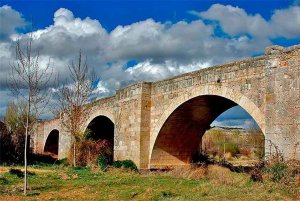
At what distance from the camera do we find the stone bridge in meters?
11.3

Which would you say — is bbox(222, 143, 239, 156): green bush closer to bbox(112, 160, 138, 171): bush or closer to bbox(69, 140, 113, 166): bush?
bbox(69, 140, 113, 166): bush

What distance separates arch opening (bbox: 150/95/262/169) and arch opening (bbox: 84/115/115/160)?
282 inches

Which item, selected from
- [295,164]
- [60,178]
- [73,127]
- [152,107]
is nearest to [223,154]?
[73,127]

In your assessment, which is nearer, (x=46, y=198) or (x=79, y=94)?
(x=46, y=198)

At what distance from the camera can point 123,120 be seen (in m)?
20.2

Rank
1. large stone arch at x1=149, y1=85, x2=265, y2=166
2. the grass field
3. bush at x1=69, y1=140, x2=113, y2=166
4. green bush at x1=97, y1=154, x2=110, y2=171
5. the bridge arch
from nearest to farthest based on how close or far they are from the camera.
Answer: the grass field < large stone arch at x1=149, y1=85, x2=265, y2=166 < green bush at x1=97, y1=154, x2=110, y2=171 < bush at x1=69, y1=140, x2=113, y2=166 < the bridge arch

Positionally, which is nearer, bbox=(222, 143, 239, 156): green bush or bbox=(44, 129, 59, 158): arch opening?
bbox=(222, 143, 239, 156): green bush

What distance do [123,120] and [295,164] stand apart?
1096 cm

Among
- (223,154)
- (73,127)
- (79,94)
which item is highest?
(79,94)

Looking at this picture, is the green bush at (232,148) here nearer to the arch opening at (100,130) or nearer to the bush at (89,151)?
the arch opening at (100,130)

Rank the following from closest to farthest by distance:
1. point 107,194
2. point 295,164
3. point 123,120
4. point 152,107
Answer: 1. point 295,164
2. point 107,194
3. point 152,107
4. point 123,120

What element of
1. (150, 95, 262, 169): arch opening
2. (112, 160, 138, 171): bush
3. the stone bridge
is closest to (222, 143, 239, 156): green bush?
the stone bridge

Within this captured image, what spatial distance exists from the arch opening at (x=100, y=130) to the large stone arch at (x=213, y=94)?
26.6 feet

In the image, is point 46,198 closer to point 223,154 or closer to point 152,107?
point 152,107
